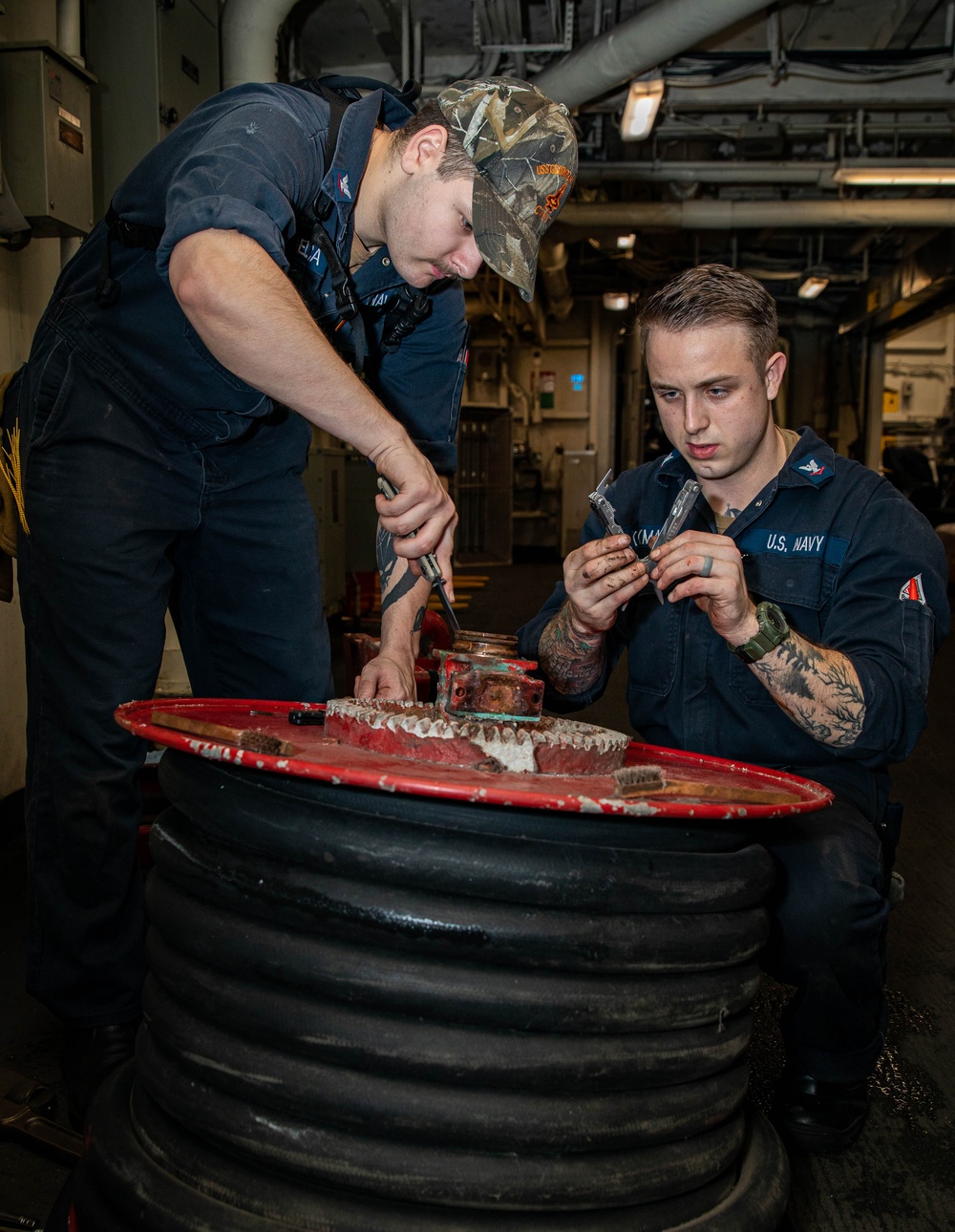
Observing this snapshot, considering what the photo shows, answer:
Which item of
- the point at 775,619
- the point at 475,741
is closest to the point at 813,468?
the point at 775,619

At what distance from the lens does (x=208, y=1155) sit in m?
0.81

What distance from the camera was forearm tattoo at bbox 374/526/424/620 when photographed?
1754 millimetres

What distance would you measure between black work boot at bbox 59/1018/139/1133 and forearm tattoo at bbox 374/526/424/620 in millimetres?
802

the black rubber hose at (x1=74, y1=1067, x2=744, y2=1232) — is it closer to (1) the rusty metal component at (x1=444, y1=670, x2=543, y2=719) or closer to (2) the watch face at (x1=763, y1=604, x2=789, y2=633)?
(1) the rusty metal component at (x1=444, y1=670, x2=543, y2=719)

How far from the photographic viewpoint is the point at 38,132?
2.55 m

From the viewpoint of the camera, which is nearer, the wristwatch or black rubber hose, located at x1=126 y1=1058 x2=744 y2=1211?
black rubber hose, located at x1=126 y1=1058 x2=744 y2=1211

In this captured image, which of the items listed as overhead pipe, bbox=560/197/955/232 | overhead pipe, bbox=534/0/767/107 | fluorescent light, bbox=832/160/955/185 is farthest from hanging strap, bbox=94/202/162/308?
overhead pipe, bbox=560/197/955/232

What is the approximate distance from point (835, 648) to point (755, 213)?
6.81 metres

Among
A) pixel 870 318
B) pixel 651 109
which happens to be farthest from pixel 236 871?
pixel 870 318

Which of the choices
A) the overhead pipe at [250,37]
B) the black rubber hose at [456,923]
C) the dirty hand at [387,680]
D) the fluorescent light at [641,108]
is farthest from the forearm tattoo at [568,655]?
the fluorescent light at [641,108]

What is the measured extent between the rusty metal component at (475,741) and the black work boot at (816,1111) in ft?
2.51

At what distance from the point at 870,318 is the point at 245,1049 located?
39.0 ft

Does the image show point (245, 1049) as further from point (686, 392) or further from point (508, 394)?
point (508, 394)

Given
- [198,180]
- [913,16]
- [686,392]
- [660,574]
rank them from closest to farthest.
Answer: [198,180] → [660,574] → [686,392] → [913,16]
